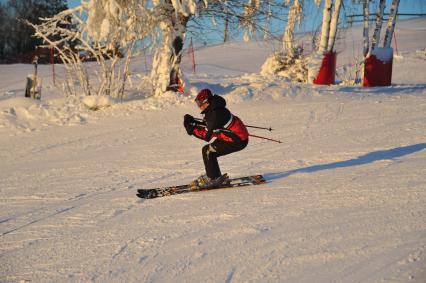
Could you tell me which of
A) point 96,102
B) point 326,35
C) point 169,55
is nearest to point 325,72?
point 326,35

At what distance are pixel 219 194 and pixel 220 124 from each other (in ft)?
2.72

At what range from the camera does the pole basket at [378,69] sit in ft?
47.9

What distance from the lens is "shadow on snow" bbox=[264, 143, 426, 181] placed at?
6629 mm

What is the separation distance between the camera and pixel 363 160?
6914mm

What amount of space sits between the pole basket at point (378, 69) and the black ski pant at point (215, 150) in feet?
31.6

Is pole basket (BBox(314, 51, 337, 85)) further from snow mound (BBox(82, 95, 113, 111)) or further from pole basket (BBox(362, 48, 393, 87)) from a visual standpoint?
snow mound (BBox(82, 95, 113, 111))

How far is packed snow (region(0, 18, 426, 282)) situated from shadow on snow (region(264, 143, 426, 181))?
0.05 ft

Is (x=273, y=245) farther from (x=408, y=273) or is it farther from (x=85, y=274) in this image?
(x=85, y=274)

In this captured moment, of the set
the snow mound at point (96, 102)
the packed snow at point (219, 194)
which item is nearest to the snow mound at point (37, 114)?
the packed snow at point (219, 194)

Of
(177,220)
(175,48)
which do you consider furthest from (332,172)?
(175,48)

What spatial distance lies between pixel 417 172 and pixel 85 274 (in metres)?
4.10

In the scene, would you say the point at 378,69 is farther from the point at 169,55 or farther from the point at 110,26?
the point at 110,26

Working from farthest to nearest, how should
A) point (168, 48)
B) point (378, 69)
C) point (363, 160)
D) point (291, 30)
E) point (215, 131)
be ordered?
point (291, 30) < point (378, 69) < point (168, 48) < point (363, 160) < point (215, 131)

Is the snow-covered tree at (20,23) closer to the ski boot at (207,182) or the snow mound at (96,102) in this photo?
the snow mound at (96,102)
